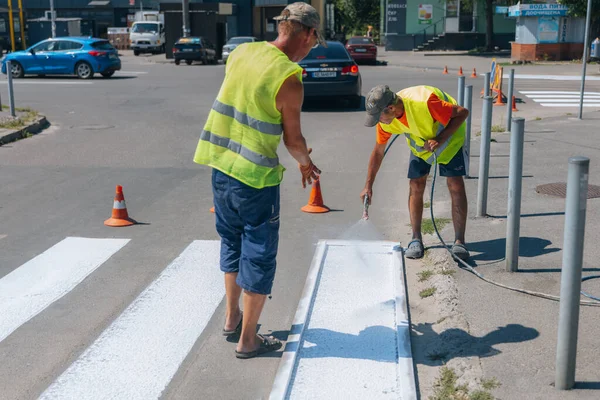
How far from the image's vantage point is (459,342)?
488 centimetres

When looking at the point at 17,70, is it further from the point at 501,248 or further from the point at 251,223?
the point at 251,223

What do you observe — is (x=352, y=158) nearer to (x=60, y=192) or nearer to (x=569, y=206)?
(x=60, y=192)

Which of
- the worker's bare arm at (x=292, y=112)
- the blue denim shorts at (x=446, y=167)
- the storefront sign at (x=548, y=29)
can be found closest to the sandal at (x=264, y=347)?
the worker's bare arm at (x=292, y=112)

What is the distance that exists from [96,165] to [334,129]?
5433mm

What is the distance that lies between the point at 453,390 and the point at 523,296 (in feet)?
5.21

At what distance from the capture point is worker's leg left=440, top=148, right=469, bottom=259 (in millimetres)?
6648

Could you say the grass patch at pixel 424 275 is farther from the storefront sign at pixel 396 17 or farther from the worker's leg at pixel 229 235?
the storefront sign at pixel 396 17

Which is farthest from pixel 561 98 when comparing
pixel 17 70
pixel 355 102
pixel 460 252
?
pixel 17 70

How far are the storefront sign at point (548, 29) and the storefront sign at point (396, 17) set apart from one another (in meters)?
13.4

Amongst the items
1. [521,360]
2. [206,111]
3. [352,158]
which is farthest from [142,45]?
[521,360]

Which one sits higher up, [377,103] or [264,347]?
[377,103]

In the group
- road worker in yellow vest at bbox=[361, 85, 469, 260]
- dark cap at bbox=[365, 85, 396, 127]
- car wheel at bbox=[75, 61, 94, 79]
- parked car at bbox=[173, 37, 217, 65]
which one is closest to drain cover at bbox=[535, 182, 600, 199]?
road worker in yellow vest at bbox=[361, 85, 469, 260]

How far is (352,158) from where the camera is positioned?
12.5 m

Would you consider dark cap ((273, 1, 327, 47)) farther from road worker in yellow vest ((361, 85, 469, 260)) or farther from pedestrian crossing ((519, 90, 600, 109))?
pedestrian crossing ((519, 90, 600, 109))
